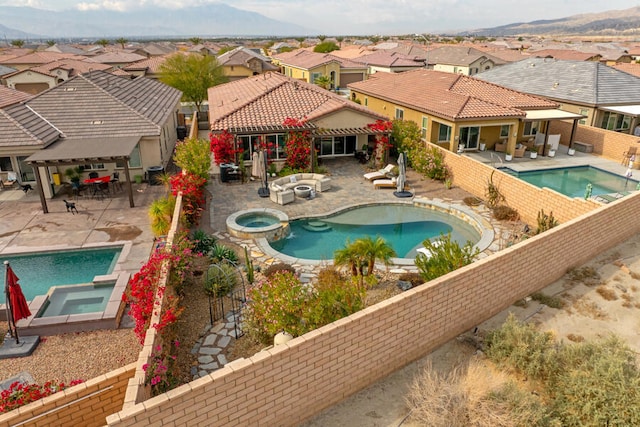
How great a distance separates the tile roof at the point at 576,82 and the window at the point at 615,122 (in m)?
0.94

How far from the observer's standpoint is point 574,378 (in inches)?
352

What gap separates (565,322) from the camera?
12.1 meters

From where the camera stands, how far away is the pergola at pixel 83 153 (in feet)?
63.5

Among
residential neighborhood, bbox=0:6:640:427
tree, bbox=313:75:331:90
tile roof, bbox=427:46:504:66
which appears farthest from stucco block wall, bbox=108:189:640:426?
tile roof, bbox=427:46:504:66

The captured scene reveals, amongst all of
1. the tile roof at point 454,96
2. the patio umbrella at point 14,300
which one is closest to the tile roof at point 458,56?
the tile roof at point 454,96

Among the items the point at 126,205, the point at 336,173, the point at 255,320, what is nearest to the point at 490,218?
the point at 336,173

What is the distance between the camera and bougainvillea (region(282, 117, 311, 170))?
2509cm

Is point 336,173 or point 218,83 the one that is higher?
point 218,83

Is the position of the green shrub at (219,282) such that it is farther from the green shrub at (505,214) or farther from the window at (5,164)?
the window at (5,164)

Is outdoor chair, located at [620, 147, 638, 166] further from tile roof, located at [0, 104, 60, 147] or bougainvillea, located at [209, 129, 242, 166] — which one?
tile roof, located at [0, 104, 60, 147]

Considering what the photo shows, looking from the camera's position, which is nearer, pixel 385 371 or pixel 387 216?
pixel 385 371

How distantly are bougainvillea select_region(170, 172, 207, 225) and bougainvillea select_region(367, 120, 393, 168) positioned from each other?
11.7 metres

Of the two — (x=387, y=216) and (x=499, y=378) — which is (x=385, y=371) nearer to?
(x=499, y=378)

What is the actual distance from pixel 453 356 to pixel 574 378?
2.65m
